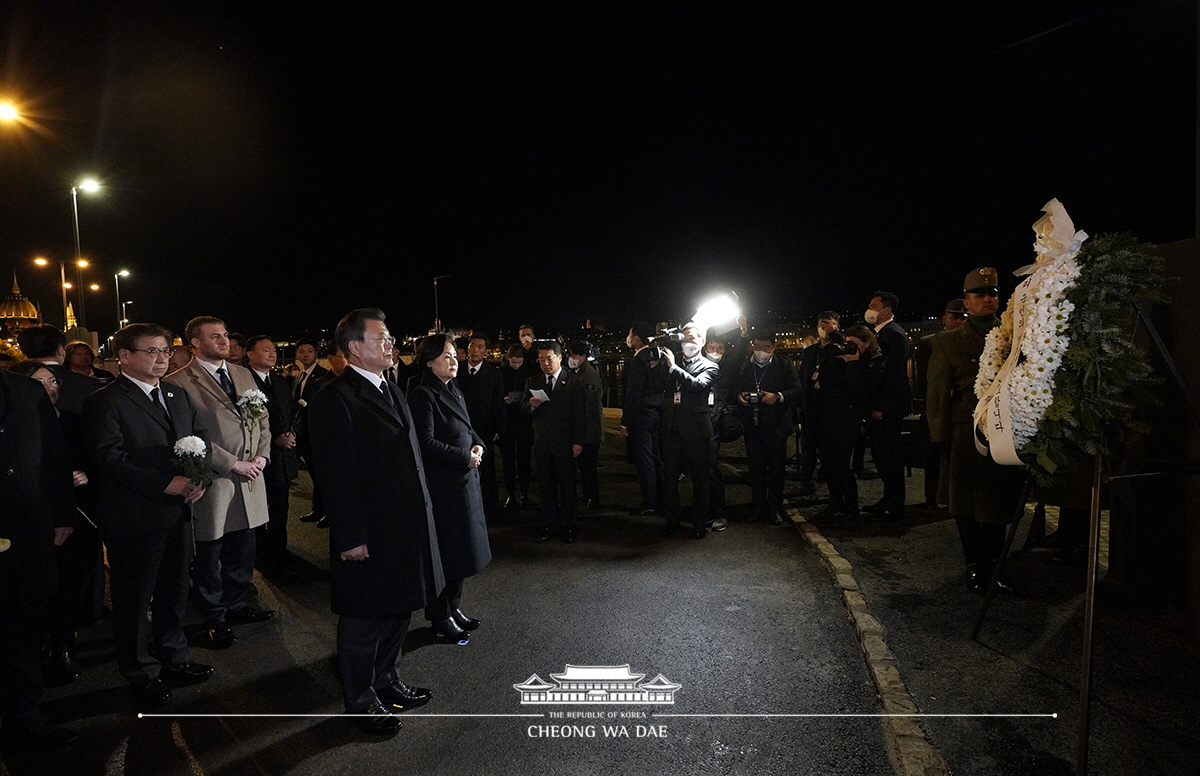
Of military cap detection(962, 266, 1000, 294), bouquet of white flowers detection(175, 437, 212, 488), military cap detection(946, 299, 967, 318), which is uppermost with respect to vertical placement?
military cap detection(962, 266, 1000, 294)

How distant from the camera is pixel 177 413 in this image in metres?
4.16

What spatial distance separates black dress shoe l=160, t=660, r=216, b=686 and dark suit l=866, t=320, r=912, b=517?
22.0ft

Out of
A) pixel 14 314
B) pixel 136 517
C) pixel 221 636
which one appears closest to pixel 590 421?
pixel 221 636

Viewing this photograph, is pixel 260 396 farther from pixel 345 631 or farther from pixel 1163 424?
pixel 1163 424

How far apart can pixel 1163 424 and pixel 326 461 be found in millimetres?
5614

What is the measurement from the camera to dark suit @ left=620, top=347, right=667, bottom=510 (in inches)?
305

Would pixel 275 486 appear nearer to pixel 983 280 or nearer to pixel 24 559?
pixel 24 559

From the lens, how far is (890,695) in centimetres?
348

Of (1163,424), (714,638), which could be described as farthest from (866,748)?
(1163,424)

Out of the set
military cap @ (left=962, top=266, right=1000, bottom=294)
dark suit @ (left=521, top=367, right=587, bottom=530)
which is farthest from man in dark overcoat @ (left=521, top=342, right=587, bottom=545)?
military cap @ (left=962, top=266, right=1000, bottom=294)

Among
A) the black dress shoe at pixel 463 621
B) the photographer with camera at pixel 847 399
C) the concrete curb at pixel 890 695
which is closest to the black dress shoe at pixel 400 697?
the black dress shoe at pixel 463 621

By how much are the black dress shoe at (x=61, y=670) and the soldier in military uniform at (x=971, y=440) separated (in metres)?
6.47

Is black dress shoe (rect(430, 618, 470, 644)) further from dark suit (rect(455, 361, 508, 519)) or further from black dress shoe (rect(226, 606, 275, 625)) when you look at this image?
dark suit (rect(455, 361, 508, 519))

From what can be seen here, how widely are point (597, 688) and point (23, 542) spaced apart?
10.8ft
